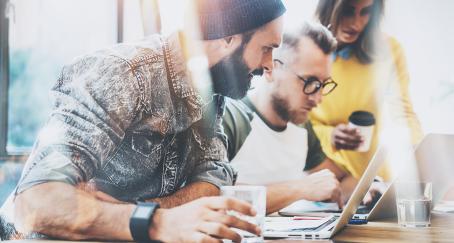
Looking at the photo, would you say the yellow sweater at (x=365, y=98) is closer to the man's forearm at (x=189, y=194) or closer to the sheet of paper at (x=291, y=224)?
the man's forearm at (x=189, y=194)

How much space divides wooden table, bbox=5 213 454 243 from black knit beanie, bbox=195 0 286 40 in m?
1.09

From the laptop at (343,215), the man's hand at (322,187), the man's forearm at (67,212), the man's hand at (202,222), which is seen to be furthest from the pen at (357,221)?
the man's hand at (322,187)

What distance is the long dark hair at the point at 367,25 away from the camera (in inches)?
93.0

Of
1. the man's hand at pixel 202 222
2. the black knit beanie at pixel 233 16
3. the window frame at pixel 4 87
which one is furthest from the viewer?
the window frame at pixel 4 87

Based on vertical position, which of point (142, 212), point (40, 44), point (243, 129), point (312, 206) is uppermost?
point (40, 44)

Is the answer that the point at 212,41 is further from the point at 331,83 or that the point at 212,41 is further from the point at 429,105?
the point at 429,105

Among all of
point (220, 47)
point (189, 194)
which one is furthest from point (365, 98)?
point (189, 194)

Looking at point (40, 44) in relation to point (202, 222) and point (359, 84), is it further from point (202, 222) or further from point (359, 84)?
point (202, 222)

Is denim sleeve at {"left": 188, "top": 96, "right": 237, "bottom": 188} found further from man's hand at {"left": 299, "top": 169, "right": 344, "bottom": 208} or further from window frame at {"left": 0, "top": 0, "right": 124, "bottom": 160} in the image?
window frame at {"left": 0, "top": 0, "right": 124, "bottom": 160}

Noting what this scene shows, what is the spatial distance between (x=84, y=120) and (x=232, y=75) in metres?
0.87

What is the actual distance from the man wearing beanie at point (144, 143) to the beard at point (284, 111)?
5.6 inches

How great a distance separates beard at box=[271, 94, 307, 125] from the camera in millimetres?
2382

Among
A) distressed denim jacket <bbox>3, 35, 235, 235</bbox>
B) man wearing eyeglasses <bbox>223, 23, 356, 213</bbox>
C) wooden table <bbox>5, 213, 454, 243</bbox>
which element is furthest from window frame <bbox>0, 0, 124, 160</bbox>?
wooden table <bbox>5, 213, 454, 243</bbox>

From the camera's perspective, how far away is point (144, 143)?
2.03m
